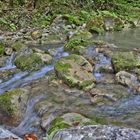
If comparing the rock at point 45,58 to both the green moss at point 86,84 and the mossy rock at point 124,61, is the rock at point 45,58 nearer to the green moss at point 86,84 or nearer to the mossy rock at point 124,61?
the mossy rock at point 124,61

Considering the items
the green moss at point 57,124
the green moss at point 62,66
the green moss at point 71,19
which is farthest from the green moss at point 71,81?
the green moss at point 71,19

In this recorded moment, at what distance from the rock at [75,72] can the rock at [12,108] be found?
1.36 m

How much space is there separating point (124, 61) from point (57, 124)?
3521mm

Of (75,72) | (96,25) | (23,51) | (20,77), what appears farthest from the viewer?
(96,25)

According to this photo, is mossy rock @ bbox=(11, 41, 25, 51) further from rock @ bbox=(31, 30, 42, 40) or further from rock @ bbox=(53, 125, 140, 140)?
rock @ bbox=(53, 125, 140, 140)

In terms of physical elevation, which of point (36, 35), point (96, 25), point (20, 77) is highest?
point (20, 77)

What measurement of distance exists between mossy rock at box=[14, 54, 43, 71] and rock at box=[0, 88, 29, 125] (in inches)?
84.5

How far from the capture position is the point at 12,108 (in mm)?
6723

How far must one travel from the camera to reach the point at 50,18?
16031 mm

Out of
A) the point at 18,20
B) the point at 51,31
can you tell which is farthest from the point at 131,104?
the point at 18,20

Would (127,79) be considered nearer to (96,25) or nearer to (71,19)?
(96,25)

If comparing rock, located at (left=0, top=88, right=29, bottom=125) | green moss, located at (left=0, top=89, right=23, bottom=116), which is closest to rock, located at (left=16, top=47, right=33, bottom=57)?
rock, located at (left=0, top=88, right=29, bottom=125)

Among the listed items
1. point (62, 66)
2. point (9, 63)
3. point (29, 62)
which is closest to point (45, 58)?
point (29, 62)

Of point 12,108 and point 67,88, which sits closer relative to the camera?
point 12,108
